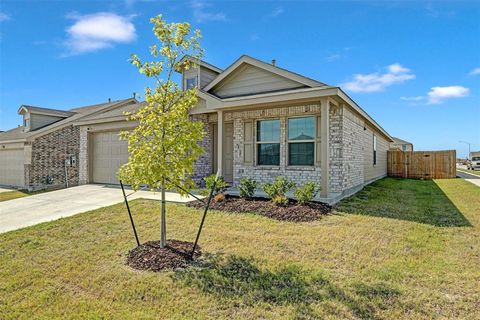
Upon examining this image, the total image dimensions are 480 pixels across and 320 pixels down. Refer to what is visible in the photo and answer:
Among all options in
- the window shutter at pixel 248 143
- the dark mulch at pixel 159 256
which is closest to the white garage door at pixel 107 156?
the window shutter at pixel 248 143

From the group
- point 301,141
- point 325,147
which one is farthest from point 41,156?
point 325,147

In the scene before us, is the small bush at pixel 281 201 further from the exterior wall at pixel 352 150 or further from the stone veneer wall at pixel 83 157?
the stone veneer wall at pixel 83 157

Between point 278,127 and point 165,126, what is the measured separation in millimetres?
5878

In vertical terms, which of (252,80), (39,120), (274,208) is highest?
(252,80)

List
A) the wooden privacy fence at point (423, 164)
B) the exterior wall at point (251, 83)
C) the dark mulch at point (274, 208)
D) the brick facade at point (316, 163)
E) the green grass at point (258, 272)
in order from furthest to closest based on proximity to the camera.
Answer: the wooden privacy fence at point (423, 164), the exterior wall at point (251, 83), the brick facade at point (316, 163), the dark mulch at point (274, 208), the green grass at point (258, 272)

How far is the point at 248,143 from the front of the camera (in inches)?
412

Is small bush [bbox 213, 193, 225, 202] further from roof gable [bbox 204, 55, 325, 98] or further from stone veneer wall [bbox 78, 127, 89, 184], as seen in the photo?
stone veneer wall [bbox 78, 127, 89, 184]

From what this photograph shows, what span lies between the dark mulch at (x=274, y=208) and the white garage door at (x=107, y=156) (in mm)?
6454

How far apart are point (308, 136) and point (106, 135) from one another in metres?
9.74

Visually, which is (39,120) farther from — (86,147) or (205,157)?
(205,157)

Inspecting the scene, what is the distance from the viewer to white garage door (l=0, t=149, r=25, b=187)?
629 inches

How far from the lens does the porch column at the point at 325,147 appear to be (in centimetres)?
841

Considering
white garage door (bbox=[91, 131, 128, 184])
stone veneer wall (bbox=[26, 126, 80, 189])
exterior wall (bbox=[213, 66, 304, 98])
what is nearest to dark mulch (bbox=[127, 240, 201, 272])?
exterior wall (bbox=[213, 66, 304, 98])

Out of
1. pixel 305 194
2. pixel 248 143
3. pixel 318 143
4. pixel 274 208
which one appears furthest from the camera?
pixel 248 143
